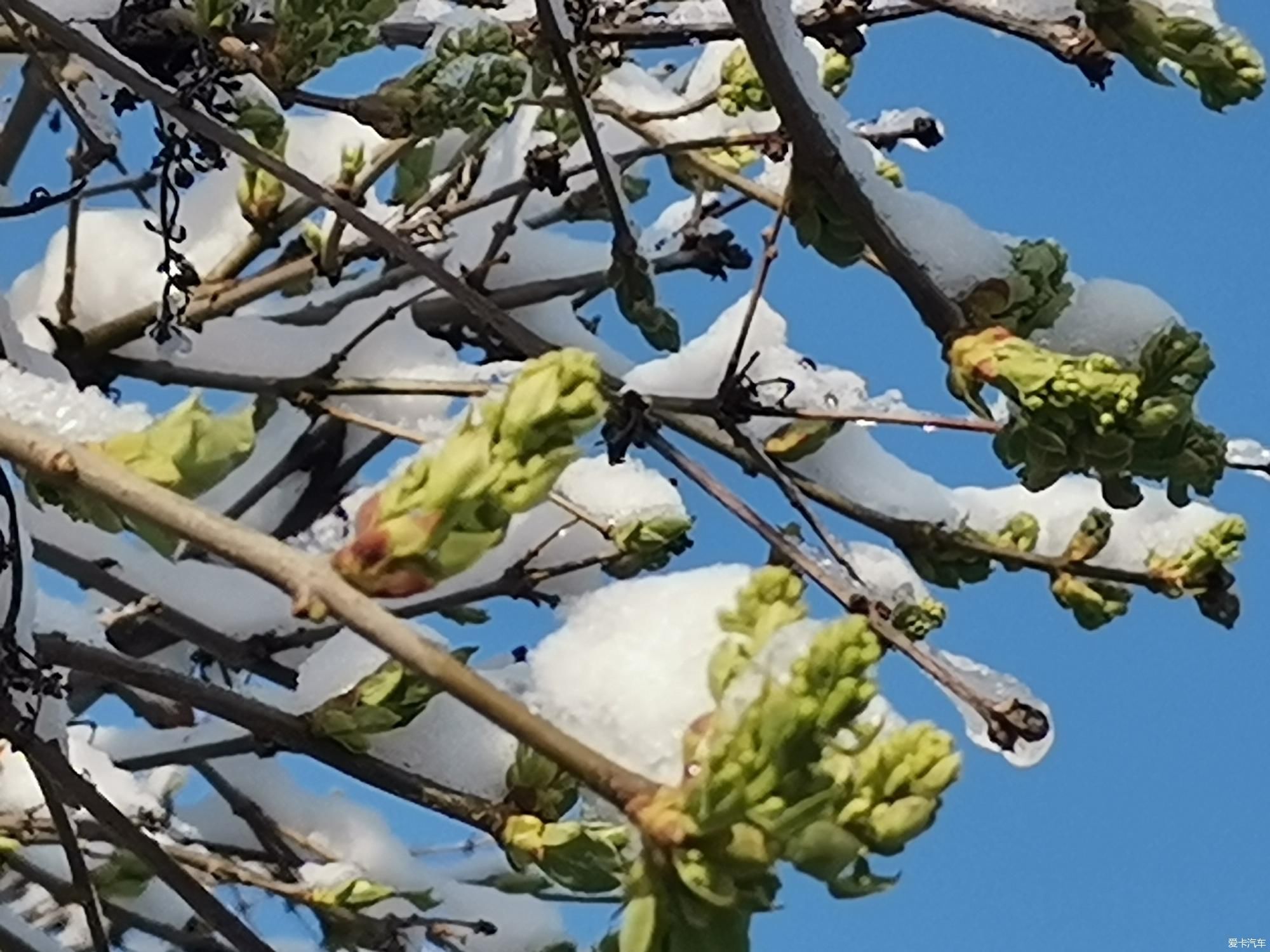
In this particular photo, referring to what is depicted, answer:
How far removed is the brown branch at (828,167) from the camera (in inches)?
33.8

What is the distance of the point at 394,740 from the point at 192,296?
543 mm

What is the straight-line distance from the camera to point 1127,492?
85 cm

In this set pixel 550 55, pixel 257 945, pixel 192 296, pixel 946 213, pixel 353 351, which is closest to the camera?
pixel 257 945

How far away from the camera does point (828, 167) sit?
2.89 ft

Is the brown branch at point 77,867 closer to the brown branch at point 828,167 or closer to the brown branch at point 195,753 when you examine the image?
the brown branch at point 195,753

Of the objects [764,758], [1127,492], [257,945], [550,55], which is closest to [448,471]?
[764,758]

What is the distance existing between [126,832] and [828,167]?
1.52 feet

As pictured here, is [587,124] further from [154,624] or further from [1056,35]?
[154,624]

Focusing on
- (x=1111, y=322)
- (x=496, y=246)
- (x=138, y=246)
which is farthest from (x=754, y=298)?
(x=138, y=246)

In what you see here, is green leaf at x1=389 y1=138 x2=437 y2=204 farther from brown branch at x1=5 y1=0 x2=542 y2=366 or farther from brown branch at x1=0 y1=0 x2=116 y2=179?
brown branch at x1=5 y1=0 x2=542 y2=366

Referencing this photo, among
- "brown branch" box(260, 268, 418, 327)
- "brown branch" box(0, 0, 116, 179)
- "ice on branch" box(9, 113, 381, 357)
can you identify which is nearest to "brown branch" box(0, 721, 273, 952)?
"brown branch" box(0, 0, 116, 179)

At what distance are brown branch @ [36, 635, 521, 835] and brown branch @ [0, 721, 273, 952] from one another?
2.7 inches

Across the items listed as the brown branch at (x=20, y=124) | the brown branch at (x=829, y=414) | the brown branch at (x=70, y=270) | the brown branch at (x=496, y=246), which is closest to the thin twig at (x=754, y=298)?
the brown branch at (x=829, y=414)

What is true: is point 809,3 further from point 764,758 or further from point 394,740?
point 764,758
